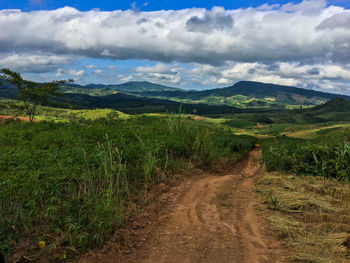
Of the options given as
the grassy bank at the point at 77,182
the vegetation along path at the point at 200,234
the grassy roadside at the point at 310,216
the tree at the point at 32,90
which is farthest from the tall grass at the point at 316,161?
the tree at the point at 32,90

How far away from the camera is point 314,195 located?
20.6 ft

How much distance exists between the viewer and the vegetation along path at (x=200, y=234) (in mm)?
3803

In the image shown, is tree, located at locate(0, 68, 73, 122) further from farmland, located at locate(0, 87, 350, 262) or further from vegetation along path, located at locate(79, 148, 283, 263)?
vegetation along path, located at locate(79, 148, 283, 263)

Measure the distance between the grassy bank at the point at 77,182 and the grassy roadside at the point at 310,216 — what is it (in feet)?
9.74

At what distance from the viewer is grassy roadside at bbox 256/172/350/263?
12.6 feet

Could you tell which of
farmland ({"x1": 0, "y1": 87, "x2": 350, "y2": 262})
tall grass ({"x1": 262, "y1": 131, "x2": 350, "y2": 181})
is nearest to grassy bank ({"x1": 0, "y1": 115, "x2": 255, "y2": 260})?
farmland ({"x1": 0, "y1": 87, "x2": 350, "y2": 262})

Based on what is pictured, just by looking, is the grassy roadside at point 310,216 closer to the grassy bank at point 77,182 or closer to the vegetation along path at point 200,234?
the vegetation along path at point 200,234

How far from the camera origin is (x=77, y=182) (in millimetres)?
5777

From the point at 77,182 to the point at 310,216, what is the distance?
17.2ft

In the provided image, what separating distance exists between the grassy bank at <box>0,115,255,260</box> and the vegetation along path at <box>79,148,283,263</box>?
49cm

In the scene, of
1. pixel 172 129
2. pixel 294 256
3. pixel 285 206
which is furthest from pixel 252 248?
pixel 172 129

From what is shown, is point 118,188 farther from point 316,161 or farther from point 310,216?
point 316,161

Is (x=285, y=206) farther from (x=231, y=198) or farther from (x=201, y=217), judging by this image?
(x=201, y=217)

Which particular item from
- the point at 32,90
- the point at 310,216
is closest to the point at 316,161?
the point at 310,216
